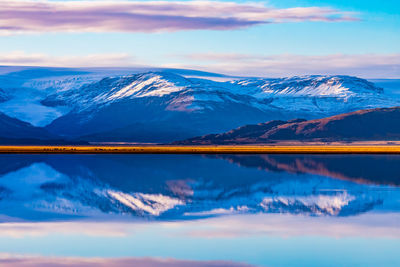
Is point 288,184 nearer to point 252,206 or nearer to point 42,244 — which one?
point 252,206

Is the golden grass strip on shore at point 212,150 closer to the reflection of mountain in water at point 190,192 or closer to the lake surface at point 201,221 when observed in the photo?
the reflection of mountain in water at point 190,192

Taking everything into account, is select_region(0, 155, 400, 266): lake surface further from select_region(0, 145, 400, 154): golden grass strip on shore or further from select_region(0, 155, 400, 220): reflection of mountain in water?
select_region(0, 145, 400, 154): golden grass strip on shore

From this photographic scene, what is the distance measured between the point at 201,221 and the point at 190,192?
13048 mm

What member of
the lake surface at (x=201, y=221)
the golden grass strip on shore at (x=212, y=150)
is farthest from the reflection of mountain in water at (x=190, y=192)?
the golden grass strip on shore at (x=212, y=150)

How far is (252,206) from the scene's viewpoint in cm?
3784

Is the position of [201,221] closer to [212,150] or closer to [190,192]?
[190,192]

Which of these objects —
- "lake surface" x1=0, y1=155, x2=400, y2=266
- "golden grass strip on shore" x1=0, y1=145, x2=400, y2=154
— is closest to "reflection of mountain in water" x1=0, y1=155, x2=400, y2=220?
"lake surface" x1=0, y1=155, x2=400, y2=266

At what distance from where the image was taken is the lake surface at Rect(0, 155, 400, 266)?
24609 millimetres

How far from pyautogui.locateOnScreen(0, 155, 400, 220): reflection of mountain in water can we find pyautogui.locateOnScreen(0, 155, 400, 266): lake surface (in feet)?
0.20

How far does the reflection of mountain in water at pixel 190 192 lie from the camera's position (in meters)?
36.6

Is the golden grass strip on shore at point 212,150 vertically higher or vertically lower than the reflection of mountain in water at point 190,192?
lower

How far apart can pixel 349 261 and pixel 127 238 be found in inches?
326

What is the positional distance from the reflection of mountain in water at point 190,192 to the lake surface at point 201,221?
0.20 feet

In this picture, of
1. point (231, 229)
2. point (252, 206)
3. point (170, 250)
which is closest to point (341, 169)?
point (252, 206)
